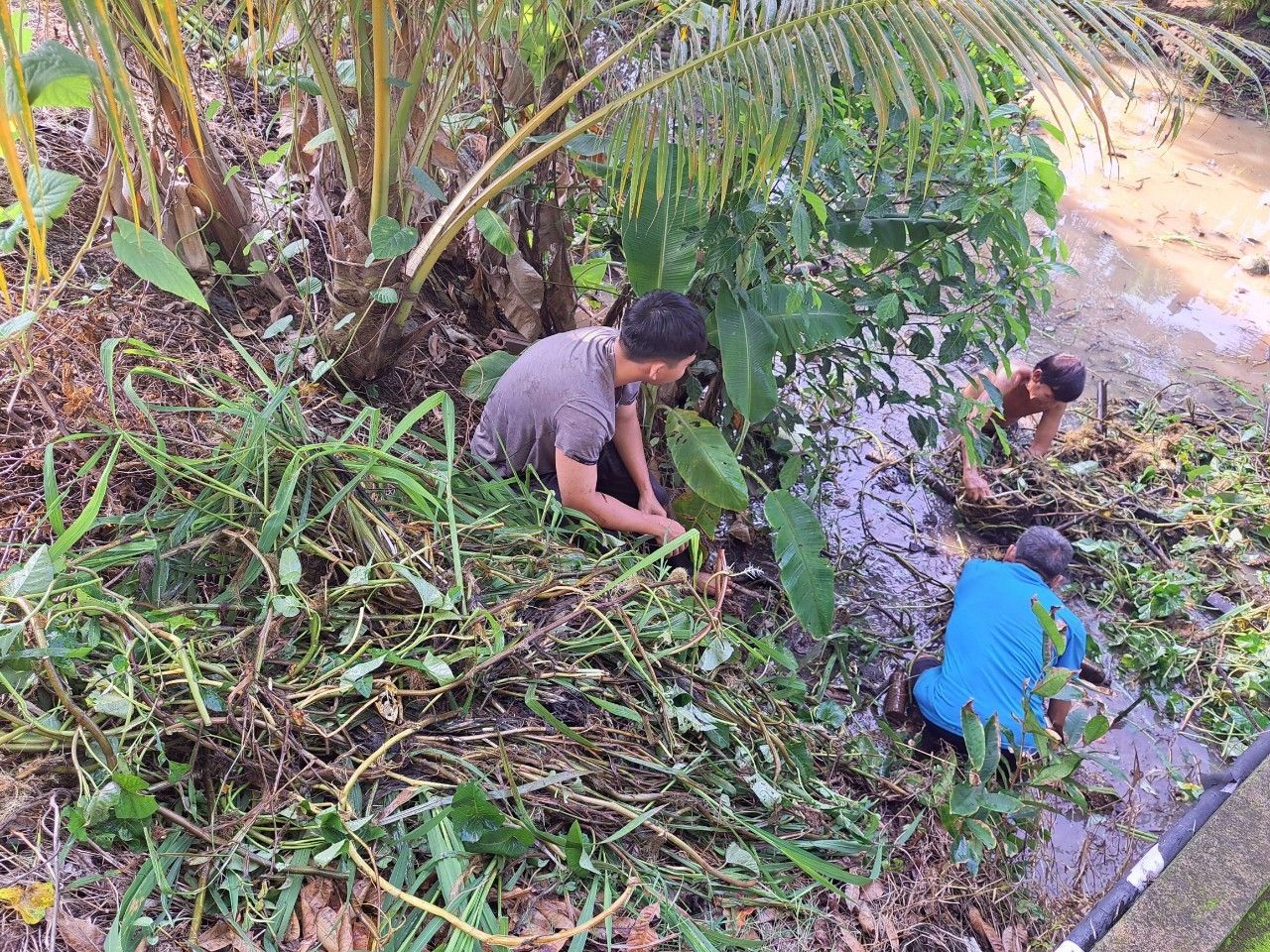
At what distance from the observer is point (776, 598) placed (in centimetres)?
335

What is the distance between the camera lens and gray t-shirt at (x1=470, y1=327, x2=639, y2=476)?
105 inches

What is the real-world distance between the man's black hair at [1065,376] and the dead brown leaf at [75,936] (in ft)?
13.3

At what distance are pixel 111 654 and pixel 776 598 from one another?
222cm

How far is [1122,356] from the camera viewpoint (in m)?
5.12

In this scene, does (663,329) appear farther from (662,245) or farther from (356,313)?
(356,313)

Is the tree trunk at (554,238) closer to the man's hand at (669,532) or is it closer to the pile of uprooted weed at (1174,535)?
the man's hand at (669,532)

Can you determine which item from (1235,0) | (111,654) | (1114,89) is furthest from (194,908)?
(1235,0)

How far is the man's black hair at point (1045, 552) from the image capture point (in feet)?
10.6

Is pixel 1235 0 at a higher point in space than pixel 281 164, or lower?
higher

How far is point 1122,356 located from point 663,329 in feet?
12.4

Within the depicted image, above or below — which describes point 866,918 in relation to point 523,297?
below

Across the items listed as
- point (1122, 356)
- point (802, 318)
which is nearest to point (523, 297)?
point (802, 318)

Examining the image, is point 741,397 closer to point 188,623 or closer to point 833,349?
point 833,349

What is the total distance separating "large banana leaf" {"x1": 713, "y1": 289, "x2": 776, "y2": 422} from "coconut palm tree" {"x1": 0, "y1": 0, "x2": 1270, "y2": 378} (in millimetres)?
411
